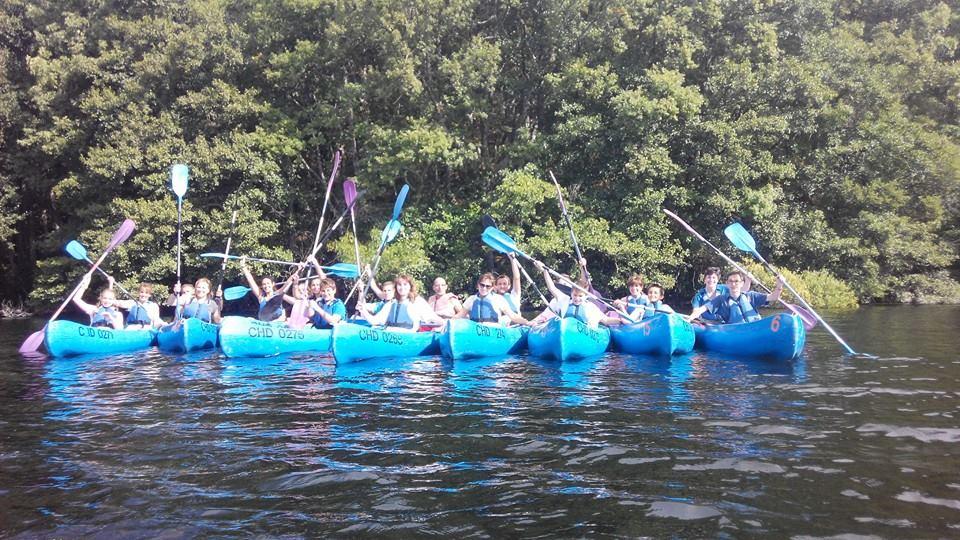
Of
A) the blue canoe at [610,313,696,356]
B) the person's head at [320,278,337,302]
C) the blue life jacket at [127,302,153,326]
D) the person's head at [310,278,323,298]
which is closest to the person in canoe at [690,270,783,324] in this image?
the blue canoe at [610,313,696,356]

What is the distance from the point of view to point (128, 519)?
3.60 m

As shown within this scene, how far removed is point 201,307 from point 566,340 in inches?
242

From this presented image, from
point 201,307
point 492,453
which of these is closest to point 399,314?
point 201,307

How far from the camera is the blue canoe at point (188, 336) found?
11.0 m

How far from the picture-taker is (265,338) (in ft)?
33.4

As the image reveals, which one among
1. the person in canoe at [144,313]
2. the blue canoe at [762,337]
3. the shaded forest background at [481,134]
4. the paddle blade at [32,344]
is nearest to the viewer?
the blue canoe at [762,337]

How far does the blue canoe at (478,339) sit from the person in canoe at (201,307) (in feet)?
14.0

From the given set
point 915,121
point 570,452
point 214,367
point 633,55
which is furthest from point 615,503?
point 915,121

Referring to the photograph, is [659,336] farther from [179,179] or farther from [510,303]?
[179,179]

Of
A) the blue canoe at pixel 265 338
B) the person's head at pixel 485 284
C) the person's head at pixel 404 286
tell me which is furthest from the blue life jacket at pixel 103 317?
the person's head at pixel 485 284

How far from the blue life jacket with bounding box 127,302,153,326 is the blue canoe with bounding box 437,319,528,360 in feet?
17.8

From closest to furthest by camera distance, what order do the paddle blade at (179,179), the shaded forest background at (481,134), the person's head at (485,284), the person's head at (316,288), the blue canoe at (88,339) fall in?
the person's head at (485,284) → the blue canoe at (88,339) → the person's head at (316,288) → the paddle blade at (179,179) → the shaded forest background at (481,134)

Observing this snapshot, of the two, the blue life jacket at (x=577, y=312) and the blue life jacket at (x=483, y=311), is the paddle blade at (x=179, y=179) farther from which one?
the blue life jacket at (x=577, y=312)

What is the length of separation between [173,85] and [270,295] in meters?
11.2
